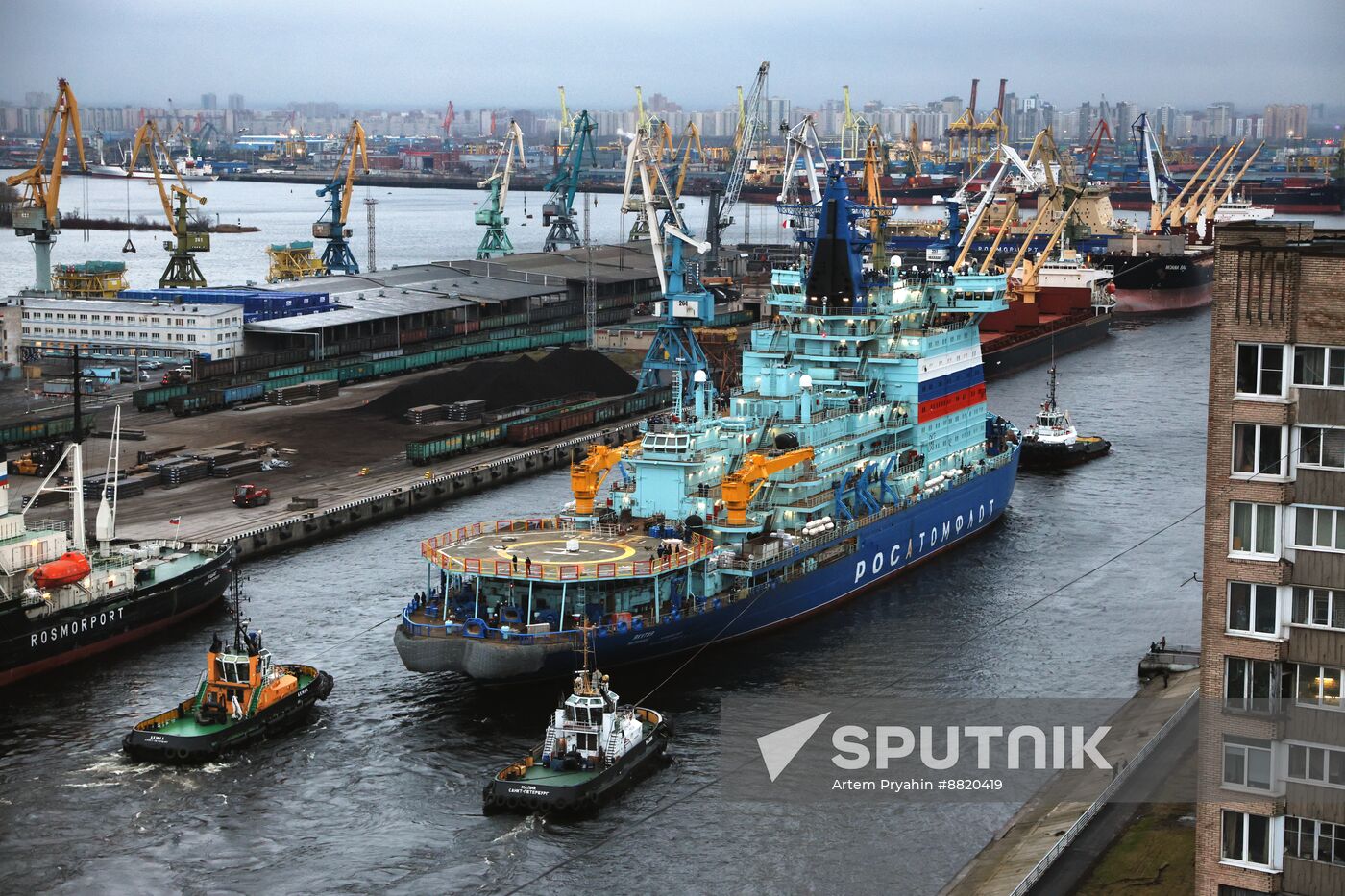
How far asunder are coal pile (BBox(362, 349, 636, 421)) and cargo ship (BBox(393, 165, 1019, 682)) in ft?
63.8

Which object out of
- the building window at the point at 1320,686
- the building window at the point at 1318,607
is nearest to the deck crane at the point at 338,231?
the building window at the point at 1318,607

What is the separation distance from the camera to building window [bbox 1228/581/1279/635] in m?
20.5

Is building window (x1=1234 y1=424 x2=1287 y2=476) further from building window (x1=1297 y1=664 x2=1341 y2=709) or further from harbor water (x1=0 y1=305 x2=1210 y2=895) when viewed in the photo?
harbor water (x1=0 y1=305 x2=1210 y2=895)

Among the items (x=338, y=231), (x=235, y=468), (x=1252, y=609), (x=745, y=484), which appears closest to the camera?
(x=1252, y=609)

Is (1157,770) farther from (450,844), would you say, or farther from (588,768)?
(450,844)

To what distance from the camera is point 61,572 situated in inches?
1816

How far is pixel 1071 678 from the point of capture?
45.0 m

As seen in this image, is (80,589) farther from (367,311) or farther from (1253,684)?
(367,311)

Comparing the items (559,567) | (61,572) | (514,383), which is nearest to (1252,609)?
(559,567)

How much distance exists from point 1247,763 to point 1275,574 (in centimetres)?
228

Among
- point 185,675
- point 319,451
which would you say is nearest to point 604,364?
point 319,451

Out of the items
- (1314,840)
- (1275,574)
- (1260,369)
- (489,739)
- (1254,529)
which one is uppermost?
(1260,369)

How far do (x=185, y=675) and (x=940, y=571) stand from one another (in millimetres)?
25258

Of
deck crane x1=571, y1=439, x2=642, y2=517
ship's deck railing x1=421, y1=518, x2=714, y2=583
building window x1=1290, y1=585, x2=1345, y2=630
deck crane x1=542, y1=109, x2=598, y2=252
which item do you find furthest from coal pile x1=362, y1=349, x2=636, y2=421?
deck crane x1=542, y1=109, x2=598, y2=252
